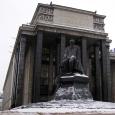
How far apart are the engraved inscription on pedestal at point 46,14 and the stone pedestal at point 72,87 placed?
15144 mm

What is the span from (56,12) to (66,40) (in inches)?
125

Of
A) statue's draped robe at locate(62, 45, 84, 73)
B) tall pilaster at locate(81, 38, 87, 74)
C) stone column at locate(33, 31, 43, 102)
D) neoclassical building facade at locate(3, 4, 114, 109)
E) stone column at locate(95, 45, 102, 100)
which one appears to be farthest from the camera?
stone column at locate(95, 45, 102, 100)

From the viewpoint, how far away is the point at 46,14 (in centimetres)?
2445

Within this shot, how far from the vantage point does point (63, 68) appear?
10.1 m

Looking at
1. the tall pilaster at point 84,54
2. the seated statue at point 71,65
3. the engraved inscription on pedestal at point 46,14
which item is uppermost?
the engraved inscription on pedestal at point 46,14

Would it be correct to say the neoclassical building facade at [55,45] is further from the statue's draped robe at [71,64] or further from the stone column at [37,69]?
the statue's draped robe at [71,64]

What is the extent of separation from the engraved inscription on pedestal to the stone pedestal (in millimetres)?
15144

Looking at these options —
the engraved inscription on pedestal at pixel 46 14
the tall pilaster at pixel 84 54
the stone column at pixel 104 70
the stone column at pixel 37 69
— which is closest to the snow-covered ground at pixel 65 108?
the stone column at pixel 37 69

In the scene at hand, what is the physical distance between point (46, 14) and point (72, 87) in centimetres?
1612

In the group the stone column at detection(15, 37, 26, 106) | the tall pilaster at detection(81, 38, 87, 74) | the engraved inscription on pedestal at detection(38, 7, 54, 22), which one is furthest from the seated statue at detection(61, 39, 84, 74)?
the engraved inscription on pedestal at detection(38, 7, 54, 22)

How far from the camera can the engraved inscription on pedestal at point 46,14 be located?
2408 centimetres

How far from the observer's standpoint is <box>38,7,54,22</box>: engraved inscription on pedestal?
24078mm

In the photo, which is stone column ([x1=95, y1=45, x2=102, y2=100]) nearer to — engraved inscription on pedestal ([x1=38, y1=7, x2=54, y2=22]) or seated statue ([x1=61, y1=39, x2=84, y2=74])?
engraved inscription on pedestal ([x1=38, y1=7, x2=54, y2=22])

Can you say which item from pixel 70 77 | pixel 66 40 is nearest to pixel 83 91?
pixel 70 77
